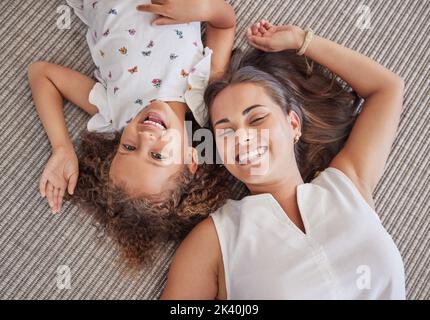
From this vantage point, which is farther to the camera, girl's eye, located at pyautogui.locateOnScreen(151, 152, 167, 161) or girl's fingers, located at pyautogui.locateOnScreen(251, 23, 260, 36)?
girl's fingers, located at pyautogui.locateOnScreen(251, 23, 260, 36)

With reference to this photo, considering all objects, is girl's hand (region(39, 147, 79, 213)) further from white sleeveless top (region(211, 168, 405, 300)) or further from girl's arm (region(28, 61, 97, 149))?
white sleeveless top (region(211, 168, 405, 300))

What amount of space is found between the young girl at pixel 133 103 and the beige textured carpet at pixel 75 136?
51 mm

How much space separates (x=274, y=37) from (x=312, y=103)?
0.18 meters

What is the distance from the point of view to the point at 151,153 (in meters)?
0.95

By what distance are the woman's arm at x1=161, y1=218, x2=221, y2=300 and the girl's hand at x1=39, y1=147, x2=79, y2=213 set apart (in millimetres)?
305

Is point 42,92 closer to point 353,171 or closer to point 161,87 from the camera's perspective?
point 161,87

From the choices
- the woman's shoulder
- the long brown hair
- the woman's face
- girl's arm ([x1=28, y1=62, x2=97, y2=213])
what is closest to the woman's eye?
the woman's face

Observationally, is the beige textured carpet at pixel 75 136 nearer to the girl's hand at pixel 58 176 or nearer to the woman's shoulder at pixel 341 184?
the girl's hand at pixel 58 176

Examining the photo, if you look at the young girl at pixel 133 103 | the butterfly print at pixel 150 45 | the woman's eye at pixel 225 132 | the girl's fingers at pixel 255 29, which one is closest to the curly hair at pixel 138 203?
the young girl at pixel 133 103

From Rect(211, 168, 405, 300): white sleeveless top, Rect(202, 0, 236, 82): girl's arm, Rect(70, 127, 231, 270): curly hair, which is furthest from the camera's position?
Rect(202, 0, 236, 82): girl's arm

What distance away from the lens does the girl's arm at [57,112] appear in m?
1.08

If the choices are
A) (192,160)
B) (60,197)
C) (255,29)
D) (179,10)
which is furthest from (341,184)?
(60,197)

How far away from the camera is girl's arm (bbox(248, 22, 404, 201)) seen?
3.34ft
